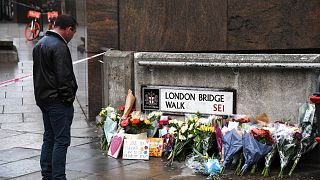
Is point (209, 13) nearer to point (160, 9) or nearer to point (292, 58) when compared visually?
point (160, 9)

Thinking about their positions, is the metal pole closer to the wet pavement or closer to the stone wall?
the stone wall

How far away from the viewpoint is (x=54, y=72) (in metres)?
5.85

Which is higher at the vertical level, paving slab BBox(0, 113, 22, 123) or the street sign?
the street sign

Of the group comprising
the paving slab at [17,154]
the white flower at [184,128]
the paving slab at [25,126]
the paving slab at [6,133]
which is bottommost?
the paving slab at [17,154]

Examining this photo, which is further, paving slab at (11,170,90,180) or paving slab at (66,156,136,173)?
paving slab at (66,156,136,173)

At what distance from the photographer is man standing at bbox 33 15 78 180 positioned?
5.79 metres

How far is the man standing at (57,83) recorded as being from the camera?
5.79 m

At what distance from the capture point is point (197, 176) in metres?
6.74

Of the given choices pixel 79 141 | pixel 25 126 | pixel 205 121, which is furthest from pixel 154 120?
pixel 25 126

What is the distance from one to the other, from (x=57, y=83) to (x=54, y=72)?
112 mm

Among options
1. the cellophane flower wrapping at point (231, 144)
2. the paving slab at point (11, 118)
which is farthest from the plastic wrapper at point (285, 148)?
the paving slab at point (11, 118)

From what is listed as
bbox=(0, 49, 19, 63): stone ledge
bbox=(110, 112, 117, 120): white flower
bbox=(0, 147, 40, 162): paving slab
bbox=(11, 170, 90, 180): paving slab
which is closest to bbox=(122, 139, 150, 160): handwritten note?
bbox=(110, 112, 117, 120): white flower

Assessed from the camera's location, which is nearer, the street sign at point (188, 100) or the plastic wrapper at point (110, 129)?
the street sign at point (188, 100)

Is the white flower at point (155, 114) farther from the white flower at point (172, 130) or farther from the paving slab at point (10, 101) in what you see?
the paving slab at point (10, 101)
